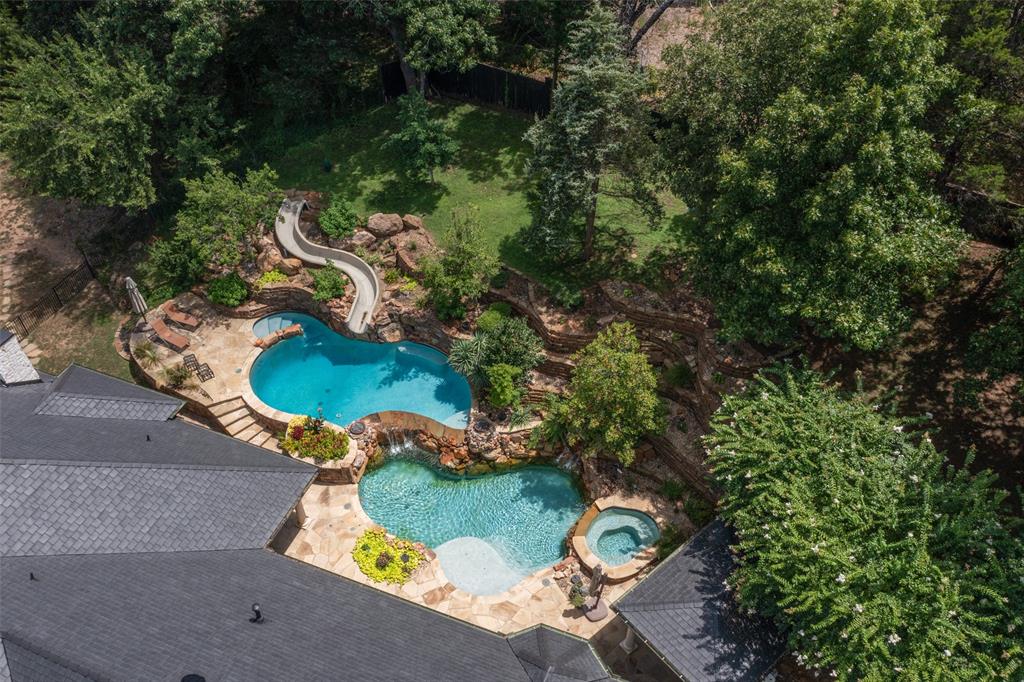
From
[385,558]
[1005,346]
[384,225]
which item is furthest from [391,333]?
[1005,346]

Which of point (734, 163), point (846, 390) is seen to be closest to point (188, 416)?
point (734, 163)

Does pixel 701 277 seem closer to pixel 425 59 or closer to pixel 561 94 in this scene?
pixel 561 94

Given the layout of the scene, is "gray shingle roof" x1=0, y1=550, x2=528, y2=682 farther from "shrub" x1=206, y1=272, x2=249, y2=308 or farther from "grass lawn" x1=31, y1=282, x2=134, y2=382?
"shrub" x1=206, y1=272, x2=249, y2=308

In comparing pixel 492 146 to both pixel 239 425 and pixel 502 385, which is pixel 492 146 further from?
pixel 239 425

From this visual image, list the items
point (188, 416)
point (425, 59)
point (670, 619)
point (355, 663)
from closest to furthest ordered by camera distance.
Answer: point (355, 663), point (670, 619), point (188, 416), point (425, 59)

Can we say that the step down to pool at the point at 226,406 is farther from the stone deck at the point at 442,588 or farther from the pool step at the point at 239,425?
the stone deck at the point at 442,588

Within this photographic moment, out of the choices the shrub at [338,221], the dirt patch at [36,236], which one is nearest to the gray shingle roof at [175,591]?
the shrub at [338,221]
